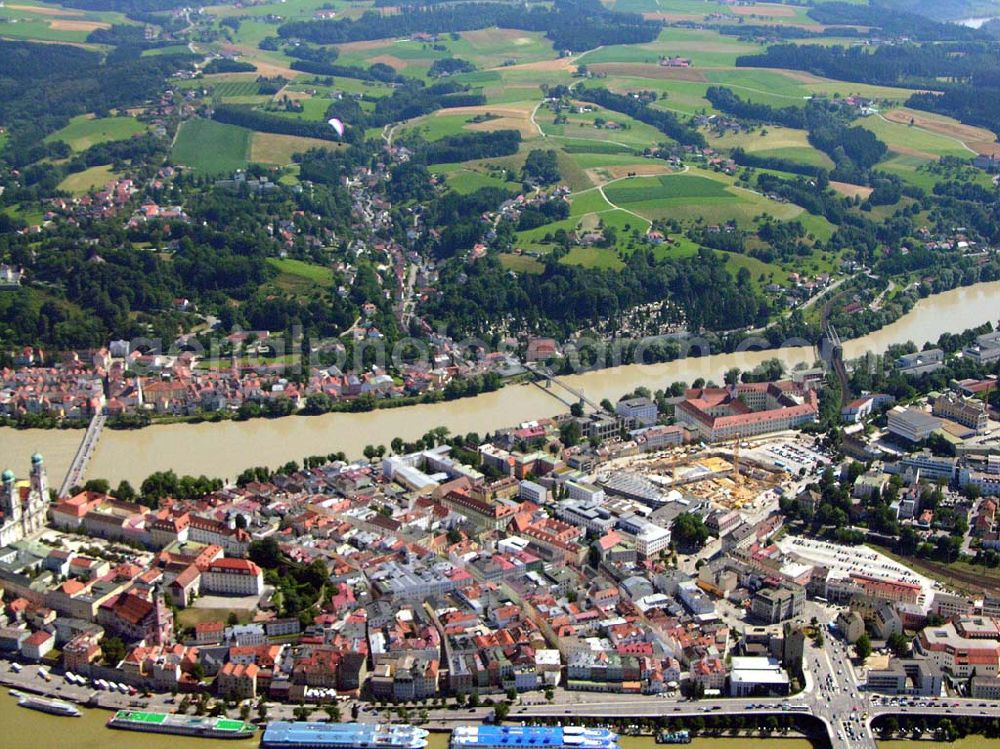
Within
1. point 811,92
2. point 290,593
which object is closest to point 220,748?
point 290,593

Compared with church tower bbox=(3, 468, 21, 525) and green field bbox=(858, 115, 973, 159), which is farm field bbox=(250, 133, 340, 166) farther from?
church tower bbox=(3, 468, 21, 525)

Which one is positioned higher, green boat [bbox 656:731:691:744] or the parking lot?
green boat [bbox 656:731:691:744]

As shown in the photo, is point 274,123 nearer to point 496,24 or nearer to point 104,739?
point 496,24

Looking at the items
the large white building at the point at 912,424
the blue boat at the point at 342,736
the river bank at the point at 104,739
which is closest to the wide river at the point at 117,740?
the river bank at the point at 104,739

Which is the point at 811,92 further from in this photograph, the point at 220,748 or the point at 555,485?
the point at 220,748

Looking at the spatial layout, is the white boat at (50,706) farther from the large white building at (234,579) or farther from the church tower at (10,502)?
the church tower at (10,502)

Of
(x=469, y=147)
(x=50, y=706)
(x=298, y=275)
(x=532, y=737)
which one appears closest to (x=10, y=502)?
(x=50, y=706)

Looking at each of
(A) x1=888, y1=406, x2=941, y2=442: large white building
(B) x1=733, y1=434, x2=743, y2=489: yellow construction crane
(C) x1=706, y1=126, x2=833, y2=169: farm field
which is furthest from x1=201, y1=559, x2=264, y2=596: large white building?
(C) x1=706, y1=126, x2=833, y2=169: farm field
